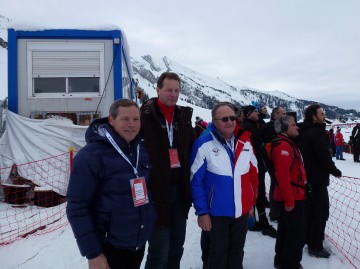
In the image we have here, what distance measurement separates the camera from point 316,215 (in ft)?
12.2

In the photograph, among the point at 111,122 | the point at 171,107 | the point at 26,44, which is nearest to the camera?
the point at 111,122

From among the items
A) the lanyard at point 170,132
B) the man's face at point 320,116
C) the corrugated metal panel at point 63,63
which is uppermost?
the corrugated metal panel at point 63,63

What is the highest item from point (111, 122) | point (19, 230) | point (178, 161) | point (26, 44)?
point (26, 44)

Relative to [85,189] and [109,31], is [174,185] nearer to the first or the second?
[85,189]

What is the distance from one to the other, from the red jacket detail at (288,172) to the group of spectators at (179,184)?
10 millimetres

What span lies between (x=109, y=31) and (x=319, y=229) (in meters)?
5.79

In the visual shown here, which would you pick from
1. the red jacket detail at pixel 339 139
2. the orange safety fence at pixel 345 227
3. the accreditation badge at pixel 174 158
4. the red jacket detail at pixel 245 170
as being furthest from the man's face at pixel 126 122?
the red jacket detail at pixel 339 139

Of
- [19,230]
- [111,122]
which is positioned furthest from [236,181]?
[19,230]

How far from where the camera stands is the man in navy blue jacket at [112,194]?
1810 mm

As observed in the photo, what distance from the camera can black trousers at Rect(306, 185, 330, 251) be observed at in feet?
12.1

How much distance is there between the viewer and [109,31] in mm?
6883

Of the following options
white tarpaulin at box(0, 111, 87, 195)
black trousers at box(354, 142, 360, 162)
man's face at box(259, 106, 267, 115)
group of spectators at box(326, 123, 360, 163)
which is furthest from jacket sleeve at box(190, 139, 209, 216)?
black trousers at box(354, 142, 360, 162)

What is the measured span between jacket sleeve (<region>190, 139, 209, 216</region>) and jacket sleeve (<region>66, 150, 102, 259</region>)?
102 cm

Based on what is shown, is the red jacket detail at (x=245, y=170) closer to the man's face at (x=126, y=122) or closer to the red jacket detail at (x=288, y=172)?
the red jacket detail at (x=288, y=172)
